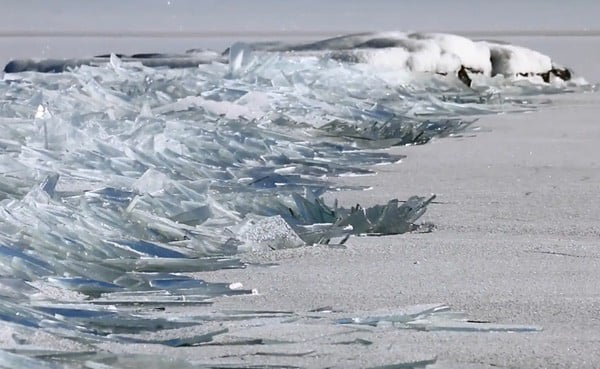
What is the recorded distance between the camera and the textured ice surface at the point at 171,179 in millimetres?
940

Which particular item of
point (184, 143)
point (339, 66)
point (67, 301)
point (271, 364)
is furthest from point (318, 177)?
point (339, 66)

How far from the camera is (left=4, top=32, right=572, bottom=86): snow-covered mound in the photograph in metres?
4.11

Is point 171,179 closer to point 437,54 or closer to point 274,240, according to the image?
point 274,240

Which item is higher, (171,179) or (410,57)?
(171,179)

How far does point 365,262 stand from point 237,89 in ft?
5.71

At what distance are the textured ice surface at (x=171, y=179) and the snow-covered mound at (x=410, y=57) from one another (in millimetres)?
686

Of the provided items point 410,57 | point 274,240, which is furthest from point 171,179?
point 410,57

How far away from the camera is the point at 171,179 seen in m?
1.40

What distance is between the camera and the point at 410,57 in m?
4.21

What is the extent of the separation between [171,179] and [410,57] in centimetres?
290

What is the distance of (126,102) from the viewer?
2461 mm

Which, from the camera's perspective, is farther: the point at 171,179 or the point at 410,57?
the point at 410,57

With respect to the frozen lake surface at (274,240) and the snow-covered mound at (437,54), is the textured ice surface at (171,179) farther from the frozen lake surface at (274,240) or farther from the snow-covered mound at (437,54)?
the snow-covered mound at (437,54)

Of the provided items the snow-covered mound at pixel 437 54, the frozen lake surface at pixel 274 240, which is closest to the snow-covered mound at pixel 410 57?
the snow-covered mound at pixel 437 54
